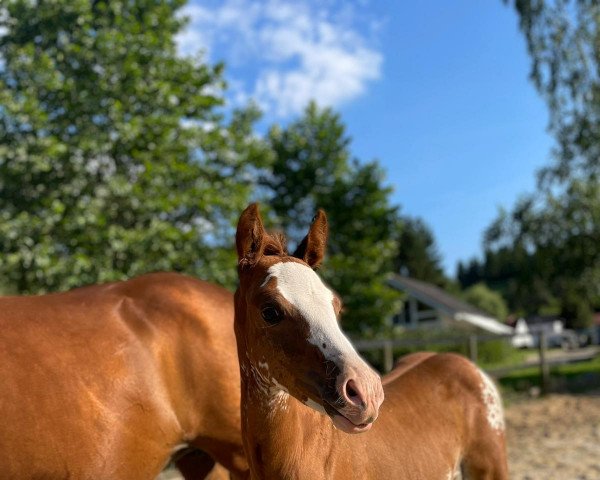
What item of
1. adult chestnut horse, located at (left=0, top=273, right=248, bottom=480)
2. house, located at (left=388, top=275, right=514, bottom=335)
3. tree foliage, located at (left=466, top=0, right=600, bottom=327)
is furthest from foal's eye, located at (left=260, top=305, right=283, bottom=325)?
house, located at (left=388, top=275, right=514, bottom=335)

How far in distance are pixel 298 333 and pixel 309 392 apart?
19 cm

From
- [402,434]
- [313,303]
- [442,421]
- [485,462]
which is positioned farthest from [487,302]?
[313,303]

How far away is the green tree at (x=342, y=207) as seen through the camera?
20.0 metres

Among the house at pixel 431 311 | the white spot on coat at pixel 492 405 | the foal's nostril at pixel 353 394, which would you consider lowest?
the house at pixel 431 311

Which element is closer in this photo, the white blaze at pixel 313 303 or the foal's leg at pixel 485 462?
the white blaze at pixel 313 303

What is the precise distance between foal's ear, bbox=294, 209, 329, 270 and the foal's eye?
364mm

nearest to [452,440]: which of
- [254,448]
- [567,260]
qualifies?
[254,448]

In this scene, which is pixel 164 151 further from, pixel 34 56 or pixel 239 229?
pixel 239 229

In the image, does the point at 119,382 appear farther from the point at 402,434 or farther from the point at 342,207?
the point at 342,207

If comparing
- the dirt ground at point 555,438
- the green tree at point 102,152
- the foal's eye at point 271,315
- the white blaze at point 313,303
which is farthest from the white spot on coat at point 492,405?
the green tree at point 102,152

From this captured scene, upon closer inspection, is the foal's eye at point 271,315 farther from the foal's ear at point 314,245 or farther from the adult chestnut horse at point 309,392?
the foal's ear at point 314,245

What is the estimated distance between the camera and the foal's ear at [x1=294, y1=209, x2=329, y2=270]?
93.9 inches

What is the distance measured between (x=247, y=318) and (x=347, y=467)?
700 millimetres

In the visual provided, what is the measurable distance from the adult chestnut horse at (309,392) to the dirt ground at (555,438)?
14.3 ft
